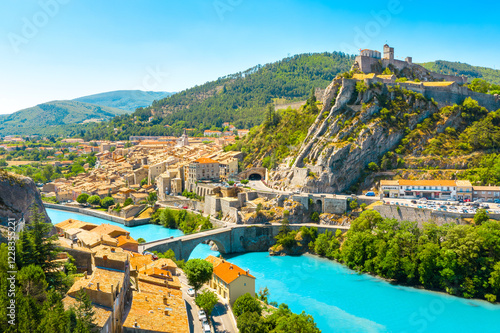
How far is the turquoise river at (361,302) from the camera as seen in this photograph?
2264cm

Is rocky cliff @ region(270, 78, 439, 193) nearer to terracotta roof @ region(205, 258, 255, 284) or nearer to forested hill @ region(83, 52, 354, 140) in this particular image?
terracotta roof @ region(205, 258, 255, 284)

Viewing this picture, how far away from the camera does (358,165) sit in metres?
41.4

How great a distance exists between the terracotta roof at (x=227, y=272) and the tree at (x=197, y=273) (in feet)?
2.63

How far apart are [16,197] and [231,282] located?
11.9 m

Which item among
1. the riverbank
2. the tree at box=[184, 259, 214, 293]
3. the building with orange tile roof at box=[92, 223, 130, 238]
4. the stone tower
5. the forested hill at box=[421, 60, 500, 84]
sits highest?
the forested hill at box=[421, 60, 500, 84]

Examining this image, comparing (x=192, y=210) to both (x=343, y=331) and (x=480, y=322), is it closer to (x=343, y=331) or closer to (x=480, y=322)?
(x=343, y=331)

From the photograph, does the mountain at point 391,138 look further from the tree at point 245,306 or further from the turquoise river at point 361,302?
the tree at point 245,306

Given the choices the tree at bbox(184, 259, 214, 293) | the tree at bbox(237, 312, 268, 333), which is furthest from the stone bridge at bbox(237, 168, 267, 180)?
the tree at bbox(237, 312, 268, 333)

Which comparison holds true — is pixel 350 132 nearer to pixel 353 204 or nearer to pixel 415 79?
pixel 353 204

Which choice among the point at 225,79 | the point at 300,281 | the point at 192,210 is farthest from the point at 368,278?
the point at 225,79

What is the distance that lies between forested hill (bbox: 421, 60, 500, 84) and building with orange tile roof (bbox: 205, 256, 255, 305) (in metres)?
113

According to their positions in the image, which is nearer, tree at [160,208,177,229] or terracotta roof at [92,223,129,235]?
terracotta roof at [92,223,129,235]

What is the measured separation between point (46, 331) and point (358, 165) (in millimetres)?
35357

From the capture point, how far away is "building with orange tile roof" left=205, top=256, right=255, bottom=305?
22.0 m
